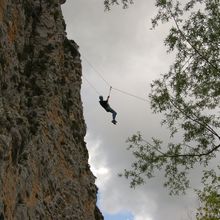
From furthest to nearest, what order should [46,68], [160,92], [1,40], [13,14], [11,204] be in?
[160,92] < [46,68] < [13,14] < [1,40] < [11,204]

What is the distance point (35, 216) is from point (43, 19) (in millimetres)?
7179

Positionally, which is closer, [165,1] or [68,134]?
[68,134]

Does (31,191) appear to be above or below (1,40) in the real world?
below

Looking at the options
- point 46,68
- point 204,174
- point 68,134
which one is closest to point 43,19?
point 46,68

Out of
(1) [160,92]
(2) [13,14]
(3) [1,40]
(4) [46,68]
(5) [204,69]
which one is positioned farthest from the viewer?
(1) [160,92]

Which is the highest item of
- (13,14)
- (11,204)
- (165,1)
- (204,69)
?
(165,1)

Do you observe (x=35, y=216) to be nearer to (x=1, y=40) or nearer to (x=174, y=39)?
(x=1, y=40)

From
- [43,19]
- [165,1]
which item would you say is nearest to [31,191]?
[43,19]

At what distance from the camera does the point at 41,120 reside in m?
14.3

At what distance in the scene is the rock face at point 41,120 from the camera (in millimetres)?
11820

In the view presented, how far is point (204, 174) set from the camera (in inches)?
821

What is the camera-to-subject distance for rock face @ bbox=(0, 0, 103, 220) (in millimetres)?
11820

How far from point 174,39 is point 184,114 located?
331cm

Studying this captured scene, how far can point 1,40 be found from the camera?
39.9 ft
